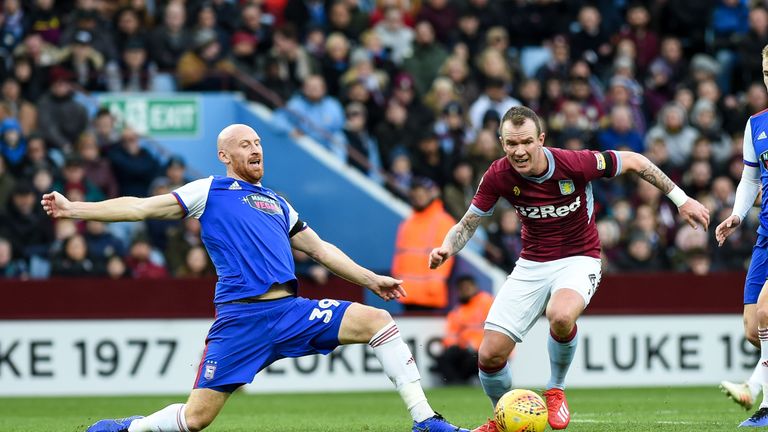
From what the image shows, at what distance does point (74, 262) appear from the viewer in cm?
1678

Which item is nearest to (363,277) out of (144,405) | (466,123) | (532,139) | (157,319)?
(532,139)

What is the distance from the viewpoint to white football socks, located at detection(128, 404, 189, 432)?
8.79 m

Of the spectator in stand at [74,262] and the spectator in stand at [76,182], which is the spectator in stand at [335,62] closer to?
the spectator in stand at [76,182]

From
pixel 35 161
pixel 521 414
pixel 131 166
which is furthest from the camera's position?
pixel 131 166

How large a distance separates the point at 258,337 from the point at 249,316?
145mm

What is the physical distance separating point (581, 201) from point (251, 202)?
8.18 feet

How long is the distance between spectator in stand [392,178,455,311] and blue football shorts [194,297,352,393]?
762 cm

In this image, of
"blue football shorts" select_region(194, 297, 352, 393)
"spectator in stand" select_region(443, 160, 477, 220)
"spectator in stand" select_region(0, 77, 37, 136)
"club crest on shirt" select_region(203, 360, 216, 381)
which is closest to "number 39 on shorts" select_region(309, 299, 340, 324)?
"blue football shorts" select_region(194, 297, 352, 393)

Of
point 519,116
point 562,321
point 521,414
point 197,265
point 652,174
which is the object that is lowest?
point 197,265

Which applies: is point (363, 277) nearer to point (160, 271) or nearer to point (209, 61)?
point (160, 271)

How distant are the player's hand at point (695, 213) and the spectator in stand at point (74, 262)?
9.01 metres

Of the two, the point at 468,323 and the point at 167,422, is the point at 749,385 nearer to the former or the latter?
the point at 167,422

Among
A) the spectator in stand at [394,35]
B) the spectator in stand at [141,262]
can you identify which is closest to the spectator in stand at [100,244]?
the spectator in stand at [141,262]

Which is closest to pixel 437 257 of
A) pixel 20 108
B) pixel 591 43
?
pixel 20 108
